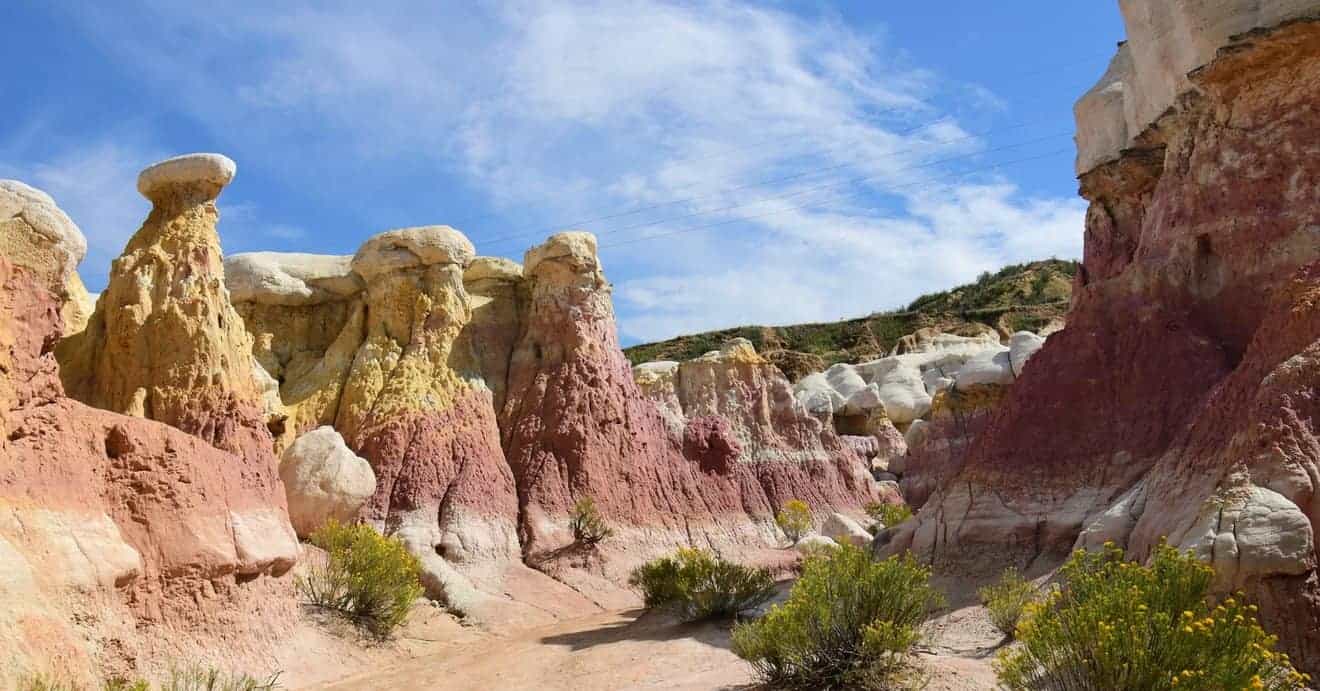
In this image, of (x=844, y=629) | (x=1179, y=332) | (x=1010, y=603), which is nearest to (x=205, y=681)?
(x=844, y=629)

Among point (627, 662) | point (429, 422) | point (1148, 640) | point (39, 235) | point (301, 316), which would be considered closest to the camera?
point (1148, 640)

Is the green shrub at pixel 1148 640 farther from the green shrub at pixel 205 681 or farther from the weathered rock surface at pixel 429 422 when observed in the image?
the weathered rock surface at pixel 429 422

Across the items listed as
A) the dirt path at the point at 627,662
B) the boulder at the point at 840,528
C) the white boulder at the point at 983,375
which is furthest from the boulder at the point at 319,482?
the white boulder at the point at 983,375

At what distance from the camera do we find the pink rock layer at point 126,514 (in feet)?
31.9

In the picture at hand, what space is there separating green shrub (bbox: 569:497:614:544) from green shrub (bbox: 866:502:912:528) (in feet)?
21.1

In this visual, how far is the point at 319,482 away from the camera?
18.2 metres

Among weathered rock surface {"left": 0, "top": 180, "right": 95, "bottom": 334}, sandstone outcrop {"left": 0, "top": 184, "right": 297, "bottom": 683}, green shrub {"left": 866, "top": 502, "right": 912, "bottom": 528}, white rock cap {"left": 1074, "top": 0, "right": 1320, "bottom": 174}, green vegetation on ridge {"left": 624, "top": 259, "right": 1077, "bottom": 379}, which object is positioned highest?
green vegetation on ridge {"left": 624, "top": 259, "right": 1077, "bottom": 379}

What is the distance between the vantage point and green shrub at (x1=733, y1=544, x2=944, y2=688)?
11.1 meters

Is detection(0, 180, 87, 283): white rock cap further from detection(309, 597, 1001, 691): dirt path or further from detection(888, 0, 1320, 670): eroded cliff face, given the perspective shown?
detection(888, 0, 1320, 670): eroded cliff face

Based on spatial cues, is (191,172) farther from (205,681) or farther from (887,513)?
(887,513)

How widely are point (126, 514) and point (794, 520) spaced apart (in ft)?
61.7

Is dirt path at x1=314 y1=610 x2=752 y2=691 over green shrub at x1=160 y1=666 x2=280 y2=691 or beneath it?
beneath

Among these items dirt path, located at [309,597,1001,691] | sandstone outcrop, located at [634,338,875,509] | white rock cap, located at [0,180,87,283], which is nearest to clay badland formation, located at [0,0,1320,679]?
white rock cap, located at [0,180,87,283]

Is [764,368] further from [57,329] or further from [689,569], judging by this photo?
[57,329]
